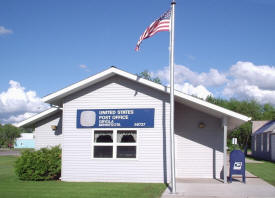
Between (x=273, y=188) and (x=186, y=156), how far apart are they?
375cm

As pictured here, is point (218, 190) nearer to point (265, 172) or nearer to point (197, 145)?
point (197, 145)

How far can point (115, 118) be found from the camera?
43.5ft

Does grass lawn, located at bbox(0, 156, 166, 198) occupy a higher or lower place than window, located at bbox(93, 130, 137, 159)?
lower

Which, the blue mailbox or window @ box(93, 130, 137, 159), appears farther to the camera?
window @ box(93, 130, 137, 159)

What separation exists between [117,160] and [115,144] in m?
0.61

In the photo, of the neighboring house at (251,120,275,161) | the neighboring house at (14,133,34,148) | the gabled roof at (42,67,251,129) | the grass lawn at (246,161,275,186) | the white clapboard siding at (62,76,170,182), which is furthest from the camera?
the neighboring house at (14,133,34,148)

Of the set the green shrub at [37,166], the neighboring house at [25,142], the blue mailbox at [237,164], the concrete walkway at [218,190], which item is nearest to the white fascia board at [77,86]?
the green shrub at [37,166]

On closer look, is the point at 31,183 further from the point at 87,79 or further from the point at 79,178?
the point at 87,79

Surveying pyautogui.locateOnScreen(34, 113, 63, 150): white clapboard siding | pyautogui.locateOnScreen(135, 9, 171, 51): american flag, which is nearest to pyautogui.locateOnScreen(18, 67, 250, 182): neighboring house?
pyautogui.locateOnScreen(135, 9, 171, 51): american flag

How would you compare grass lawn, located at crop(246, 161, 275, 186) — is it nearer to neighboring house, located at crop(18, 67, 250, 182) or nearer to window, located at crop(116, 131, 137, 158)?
neighboring house, located at crop(18, 67, 250, 182)

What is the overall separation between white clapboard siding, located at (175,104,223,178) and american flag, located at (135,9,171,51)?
3.98 m

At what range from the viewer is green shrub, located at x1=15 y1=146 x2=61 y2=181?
13.4 metres

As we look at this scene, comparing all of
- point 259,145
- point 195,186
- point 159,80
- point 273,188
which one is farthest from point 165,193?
point 159,80

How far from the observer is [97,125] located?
13.4 m
